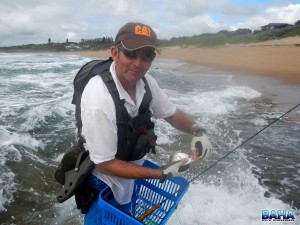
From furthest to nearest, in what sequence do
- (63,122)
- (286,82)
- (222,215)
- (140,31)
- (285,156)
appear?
(286,82)
(63,122)
(285,156)
(222,215)
(140,31)

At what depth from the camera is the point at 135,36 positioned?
2.50 meters

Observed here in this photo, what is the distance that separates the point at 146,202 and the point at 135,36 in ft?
5.58

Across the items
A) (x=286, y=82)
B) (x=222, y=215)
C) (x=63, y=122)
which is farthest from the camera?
(x=286, y=82)

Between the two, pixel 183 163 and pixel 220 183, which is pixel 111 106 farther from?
pixel 220 183

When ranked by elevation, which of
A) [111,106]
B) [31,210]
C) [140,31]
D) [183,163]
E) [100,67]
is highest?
[140,31]

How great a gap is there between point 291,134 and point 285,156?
1.64 m

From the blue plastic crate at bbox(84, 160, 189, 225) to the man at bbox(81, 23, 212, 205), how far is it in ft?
0.72

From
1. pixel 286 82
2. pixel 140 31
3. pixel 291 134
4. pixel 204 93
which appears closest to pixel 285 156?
pixel 291 134

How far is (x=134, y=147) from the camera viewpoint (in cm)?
266

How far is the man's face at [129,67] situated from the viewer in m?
2.53

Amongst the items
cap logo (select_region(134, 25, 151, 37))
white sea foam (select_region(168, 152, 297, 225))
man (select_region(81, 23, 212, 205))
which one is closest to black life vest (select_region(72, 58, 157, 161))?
man (select_region(81, 23, 212, 205))

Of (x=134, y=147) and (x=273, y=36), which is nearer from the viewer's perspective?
(x=134, y=147)

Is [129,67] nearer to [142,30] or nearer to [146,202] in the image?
[142,30]

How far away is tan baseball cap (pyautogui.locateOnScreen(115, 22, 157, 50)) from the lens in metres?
2.49
